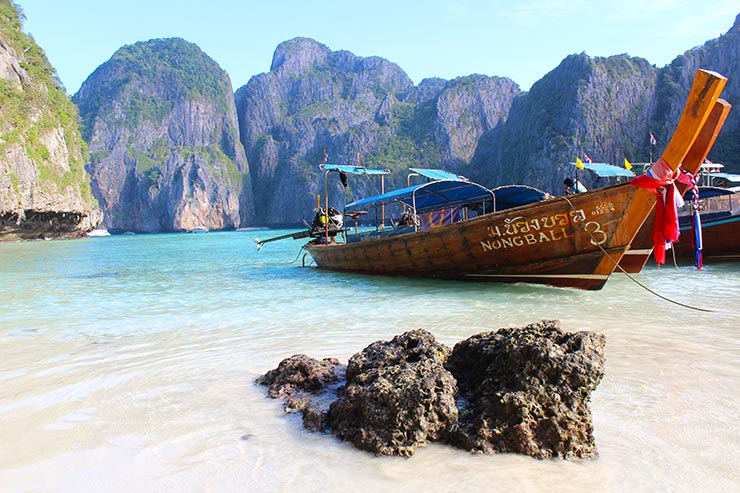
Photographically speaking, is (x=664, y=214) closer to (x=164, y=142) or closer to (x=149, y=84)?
(x=164, y=142)

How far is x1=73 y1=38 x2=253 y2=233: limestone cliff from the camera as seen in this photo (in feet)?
402

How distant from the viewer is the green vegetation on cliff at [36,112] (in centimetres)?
4235

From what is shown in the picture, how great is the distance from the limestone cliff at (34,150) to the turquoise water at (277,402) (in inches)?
1554

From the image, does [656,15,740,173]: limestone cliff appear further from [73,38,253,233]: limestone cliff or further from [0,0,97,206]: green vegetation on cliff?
[73,38,253,233]: limestone cliff

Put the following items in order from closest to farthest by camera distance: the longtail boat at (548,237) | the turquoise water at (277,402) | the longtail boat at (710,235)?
the turquoise water at (277,402) < the longtail boat at (548,237) < the longtail boat at (710,235)

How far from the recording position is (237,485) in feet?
7.62

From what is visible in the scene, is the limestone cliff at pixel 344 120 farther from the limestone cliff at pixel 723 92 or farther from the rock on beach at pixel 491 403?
the rock on beach at pixel 491 403

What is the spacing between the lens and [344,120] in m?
148

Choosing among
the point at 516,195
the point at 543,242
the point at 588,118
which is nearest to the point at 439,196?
the point at 516,195

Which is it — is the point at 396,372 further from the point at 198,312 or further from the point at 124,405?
the point at 198,312

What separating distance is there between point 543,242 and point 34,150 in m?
50.7

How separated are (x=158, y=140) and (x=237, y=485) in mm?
154242

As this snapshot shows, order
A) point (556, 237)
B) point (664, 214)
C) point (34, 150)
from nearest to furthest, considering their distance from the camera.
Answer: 1. point (664, 214)
2. point (556, 237)
3. point (34, 150)

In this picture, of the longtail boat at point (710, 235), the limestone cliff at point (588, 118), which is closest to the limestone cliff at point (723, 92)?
the limestone cliff at point (588, 118)
